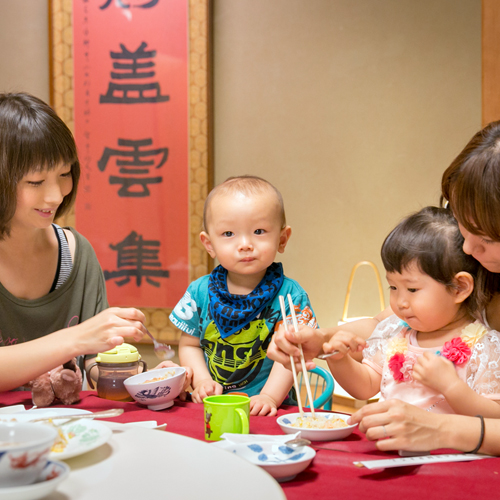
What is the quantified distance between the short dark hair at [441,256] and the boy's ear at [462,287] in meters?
0.01

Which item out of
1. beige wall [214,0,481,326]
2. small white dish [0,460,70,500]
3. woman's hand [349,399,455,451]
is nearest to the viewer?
small white dish [0,460,70,500]

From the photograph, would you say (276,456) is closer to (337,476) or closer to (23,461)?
(337,476)

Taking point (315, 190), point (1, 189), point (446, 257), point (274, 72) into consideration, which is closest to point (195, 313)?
point (1, 189)

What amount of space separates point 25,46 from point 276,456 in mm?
3634

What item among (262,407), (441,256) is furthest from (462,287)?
(262,407)

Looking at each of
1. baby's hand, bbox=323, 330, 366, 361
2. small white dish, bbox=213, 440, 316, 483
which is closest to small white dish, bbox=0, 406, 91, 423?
small white dish, bbox=213, 440, 316, 483

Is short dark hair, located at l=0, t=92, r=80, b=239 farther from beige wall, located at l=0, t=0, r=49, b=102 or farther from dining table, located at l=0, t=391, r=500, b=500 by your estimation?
beige wall, located at l=0, t=0, r=49, b=102

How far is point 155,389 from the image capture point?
1234 millimetres

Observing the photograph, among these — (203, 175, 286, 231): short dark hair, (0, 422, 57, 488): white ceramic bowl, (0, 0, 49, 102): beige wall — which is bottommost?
(0, 422, 57, 488): white ceramic bowl

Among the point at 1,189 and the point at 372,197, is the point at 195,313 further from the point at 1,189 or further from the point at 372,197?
the point at 372,197

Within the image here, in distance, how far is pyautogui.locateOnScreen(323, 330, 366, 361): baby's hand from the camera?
1.20 metres

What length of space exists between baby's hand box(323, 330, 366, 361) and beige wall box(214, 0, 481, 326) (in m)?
2.14

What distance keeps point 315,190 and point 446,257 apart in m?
2.20

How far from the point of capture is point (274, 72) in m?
3.38
